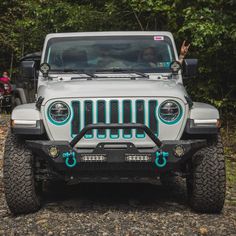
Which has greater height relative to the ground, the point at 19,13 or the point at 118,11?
the point at 118,11

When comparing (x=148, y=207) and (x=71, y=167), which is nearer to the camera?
(x=71, y=167)

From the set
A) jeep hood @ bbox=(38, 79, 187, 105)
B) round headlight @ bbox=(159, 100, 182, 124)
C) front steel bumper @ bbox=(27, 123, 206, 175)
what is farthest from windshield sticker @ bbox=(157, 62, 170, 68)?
front steel bumper @ bbox=(27, 123, 206, 175)

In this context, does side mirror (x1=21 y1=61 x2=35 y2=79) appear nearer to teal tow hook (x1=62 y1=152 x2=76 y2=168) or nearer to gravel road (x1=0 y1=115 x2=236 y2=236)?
gravel road (x1=0 y1=115 x2=236 y2=236)

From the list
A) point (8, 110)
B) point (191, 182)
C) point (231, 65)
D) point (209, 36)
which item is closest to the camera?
point (191, 182)

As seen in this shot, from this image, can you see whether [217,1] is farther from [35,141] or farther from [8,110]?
[8,110]

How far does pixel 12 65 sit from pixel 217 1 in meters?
19.5

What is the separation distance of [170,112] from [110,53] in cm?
166

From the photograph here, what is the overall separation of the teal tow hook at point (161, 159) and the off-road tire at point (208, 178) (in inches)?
16.0

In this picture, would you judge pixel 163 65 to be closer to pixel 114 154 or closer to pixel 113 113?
pixel 113 113

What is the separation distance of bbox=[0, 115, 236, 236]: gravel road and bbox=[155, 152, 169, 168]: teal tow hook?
52 centimetres

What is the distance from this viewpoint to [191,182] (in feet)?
18.0

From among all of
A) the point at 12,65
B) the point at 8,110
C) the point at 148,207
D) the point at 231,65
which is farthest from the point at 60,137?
the point at 12,65

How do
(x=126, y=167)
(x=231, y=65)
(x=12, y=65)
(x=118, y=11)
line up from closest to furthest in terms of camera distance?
(x=126, y=167) → (x=231, y=65) → (x=118, y=11) → (x=12, y=65)

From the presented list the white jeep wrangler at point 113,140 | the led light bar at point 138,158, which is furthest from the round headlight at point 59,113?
the led light bar at point 138,158
